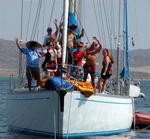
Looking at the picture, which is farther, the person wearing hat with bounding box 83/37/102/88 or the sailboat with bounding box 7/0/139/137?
the person wearing hat with bounding box 83/37/102/88

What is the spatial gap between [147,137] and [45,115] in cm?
753

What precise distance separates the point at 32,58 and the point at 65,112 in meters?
3.05

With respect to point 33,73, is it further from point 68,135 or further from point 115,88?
point 115,88

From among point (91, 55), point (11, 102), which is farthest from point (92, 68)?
point (11, 102)

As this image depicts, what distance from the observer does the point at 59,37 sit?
27.3 metres

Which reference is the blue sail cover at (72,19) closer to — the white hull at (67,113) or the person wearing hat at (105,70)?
the person wearing hat at (105,70)

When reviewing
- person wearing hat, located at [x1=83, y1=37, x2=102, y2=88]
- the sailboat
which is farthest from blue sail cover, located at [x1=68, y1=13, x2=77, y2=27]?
the sailboat

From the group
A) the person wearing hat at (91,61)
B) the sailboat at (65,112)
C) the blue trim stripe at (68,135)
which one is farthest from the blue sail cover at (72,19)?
the blue trim stripe at (68,135)

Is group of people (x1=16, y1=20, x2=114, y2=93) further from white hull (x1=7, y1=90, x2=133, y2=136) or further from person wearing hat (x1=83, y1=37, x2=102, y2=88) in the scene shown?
white hull (x1=7, y1=90, x2=133, y2=136)

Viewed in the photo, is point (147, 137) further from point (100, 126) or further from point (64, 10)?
point (64, 10)

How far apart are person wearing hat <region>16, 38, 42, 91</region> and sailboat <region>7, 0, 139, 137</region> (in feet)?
2.16

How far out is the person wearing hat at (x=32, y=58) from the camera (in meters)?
26.6

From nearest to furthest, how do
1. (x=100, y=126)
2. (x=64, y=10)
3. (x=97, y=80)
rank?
1. (x=64, y=10)
2. (x=100, y=126)
3. (x=97, y=80)

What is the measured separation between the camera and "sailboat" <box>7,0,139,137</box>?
81.4 ft
